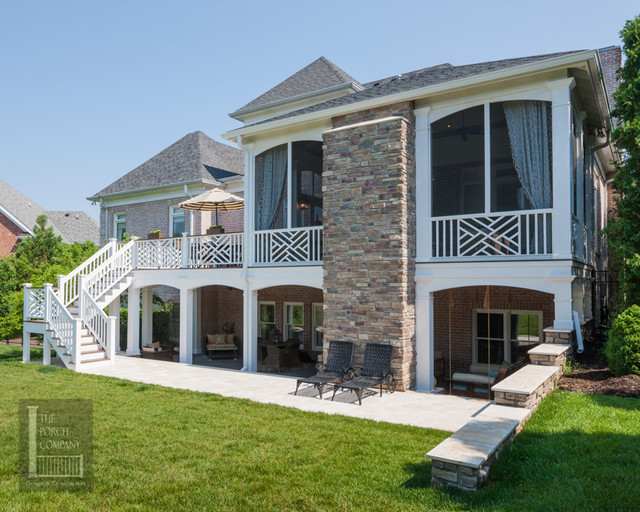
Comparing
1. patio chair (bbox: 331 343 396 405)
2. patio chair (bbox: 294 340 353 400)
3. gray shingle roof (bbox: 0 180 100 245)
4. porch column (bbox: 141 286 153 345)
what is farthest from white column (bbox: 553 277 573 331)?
gray shingle roof (bbox: 0 180 100 245)

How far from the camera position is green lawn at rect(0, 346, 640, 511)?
433cm

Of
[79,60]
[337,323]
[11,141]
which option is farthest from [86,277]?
[11,141]

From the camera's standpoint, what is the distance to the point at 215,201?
45.3 feet

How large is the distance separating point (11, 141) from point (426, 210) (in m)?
27.3

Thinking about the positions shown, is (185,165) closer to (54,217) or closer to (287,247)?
(287,247)

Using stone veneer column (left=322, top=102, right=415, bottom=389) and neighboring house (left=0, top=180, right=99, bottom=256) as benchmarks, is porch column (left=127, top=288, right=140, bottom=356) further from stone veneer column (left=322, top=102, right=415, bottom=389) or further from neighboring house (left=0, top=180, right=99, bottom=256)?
neighboring house (left=0, top=180, right=99, bottom=256)

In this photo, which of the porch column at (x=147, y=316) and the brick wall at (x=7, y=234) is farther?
the brick wall at (x=7, y=234)

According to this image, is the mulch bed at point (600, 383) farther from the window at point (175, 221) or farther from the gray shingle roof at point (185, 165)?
the window at point (175, 221)

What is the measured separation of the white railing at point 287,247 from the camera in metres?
11.5

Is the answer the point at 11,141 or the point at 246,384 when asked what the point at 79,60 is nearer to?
the point at 246,384

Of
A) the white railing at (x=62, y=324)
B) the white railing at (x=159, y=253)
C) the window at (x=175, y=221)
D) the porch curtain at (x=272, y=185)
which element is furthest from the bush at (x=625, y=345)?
the window at (x=175, y=221)

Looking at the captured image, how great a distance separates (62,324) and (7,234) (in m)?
18.0

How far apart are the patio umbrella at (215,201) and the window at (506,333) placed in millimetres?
7569

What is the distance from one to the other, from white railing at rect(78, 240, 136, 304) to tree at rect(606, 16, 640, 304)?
13249 millimetres
